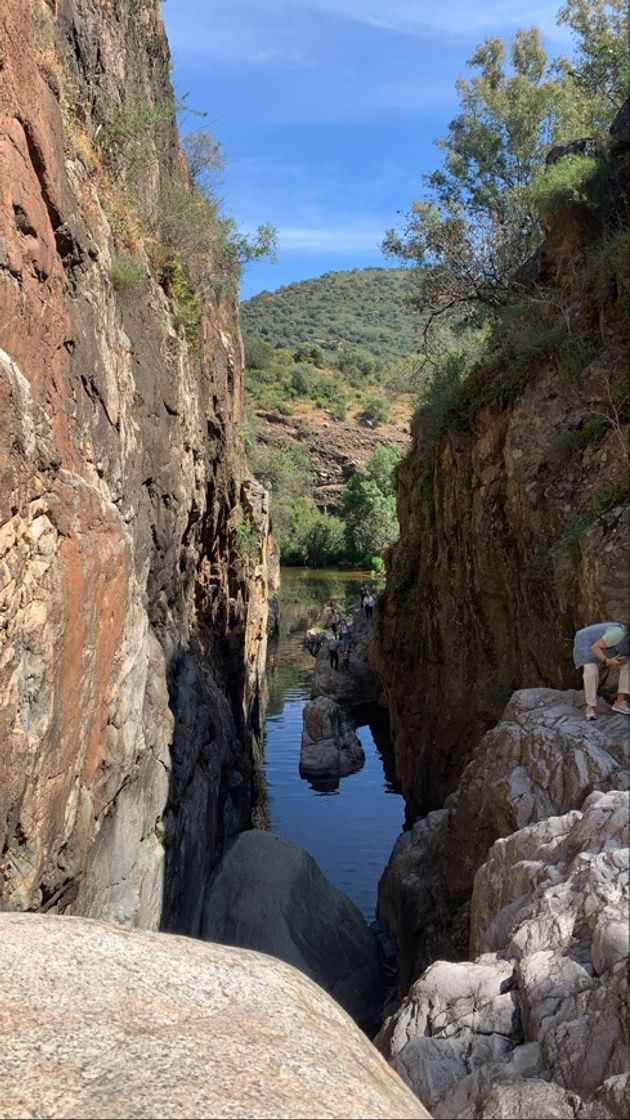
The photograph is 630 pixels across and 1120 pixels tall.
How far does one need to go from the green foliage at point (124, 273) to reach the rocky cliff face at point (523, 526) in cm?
535

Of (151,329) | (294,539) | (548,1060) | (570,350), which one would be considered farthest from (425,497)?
(294,539)

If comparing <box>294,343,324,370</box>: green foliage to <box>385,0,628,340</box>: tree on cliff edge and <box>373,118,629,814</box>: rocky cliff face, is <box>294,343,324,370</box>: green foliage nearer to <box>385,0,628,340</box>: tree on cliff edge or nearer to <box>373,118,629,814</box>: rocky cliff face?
<box>385,0,628,340</box>: tree on cliff edge

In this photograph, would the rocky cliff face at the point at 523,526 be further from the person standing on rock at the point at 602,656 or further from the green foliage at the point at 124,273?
the green foliage at the point at 124,273

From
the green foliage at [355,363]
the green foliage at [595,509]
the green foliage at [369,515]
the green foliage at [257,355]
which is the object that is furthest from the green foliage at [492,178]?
the green foliage at [355,363]

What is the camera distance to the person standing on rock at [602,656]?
26.9 ft

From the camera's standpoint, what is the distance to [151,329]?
12453 mm

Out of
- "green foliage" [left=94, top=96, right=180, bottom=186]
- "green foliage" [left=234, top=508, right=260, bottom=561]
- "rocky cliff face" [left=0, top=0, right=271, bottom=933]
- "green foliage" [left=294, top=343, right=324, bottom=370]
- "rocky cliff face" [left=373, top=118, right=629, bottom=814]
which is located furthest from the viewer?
"green foliage" [left=294, top=343, right=324, bottom=370]

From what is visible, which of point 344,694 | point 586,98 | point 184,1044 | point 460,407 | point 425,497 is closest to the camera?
point 184,1044

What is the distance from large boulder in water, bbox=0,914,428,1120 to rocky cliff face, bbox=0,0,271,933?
2.47 metres

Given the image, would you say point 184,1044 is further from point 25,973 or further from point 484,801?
point 484,801

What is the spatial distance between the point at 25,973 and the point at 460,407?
1186cm

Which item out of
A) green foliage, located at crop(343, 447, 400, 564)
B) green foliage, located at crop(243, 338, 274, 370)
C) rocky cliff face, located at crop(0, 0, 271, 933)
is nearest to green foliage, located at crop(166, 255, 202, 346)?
rocky cliff face, located at crop(0, 0, 271, 933)

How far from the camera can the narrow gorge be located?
4676 millimetres

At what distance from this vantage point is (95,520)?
9094mm
